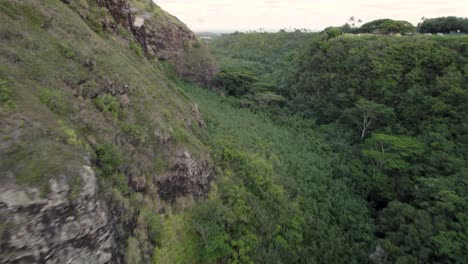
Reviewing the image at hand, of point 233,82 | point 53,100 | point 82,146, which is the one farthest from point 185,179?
Result: point 233,82

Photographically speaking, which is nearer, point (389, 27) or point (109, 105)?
point (109, 105)

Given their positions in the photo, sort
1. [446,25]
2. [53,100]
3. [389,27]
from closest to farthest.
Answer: [53,100]
[446,25]
[389,27]

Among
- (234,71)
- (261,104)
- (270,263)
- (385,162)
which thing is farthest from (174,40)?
(270,263)

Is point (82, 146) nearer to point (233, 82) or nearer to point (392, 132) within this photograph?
point (392, 132)

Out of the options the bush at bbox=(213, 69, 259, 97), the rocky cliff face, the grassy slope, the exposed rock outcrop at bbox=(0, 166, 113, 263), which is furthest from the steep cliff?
the bush at bbox=(213, 69, 259, 97)

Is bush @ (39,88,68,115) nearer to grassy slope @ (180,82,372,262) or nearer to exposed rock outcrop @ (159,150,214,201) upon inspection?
exposed rock outcrop @ (159,150,214,201)

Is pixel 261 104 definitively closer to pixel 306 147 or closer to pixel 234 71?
pixel 234 71
